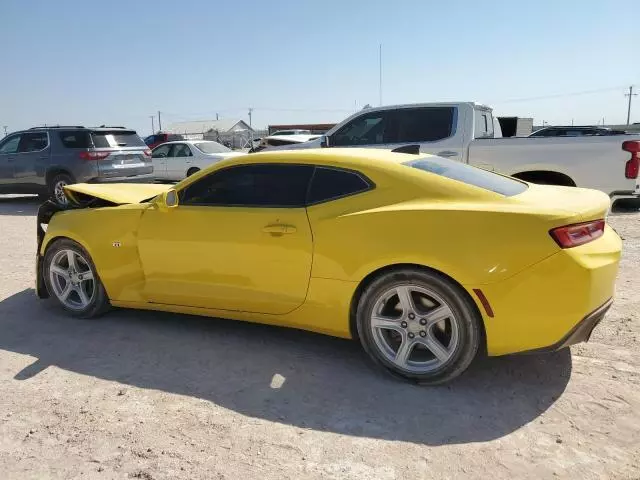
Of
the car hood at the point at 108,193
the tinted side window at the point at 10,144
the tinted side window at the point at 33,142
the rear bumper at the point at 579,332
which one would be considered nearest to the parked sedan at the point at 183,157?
the tinted side window at the point at 33,142

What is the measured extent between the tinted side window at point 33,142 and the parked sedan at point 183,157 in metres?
3.83

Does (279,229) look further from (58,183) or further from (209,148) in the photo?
(209,148)

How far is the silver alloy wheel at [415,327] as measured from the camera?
3188mm

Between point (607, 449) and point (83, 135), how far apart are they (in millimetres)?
11703

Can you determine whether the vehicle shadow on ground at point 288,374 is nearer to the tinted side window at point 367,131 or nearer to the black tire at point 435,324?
the black tire at point 435,324

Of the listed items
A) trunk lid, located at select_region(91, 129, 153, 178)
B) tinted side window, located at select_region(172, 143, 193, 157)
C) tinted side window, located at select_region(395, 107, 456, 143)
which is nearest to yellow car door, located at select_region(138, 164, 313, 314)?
tinted side window, located at select_region(395, 107, 456, 143)

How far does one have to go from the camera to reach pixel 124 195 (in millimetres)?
4758

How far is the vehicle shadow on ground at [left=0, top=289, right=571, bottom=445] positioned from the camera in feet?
9.61

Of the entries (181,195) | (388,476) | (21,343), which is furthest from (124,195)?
(388,476)

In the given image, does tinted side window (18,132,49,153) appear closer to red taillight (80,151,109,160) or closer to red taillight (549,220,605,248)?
red taillight (80,151,109,160)

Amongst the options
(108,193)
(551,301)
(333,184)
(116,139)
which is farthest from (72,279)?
(116,139)

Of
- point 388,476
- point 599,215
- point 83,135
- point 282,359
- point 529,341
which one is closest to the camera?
point 388,476

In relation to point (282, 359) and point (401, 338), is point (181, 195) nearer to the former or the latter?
point (282, 359)

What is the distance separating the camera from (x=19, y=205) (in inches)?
508
